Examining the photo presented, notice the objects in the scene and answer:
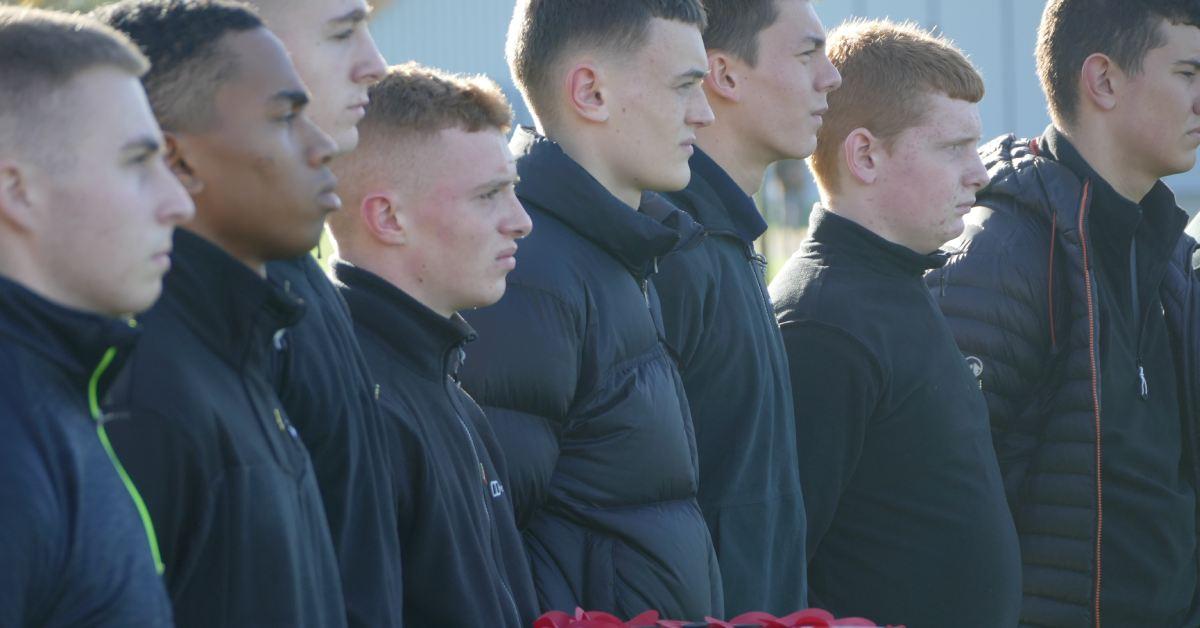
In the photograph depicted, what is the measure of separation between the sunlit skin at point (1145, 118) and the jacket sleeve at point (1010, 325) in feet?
1.39

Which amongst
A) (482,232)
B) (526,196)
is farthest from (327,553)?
(526,196)

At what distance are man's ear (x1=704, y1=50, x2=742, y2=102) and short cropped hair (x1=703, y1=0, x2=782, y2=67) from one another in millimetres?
19

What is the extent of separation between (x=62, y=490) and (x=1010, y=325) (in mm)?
3042

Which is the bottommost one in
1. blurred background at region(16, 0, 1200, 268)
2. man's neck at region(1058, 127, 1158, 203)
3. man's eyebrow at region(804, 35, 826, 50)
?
blurred background at region(16, 0, 1200, 268)

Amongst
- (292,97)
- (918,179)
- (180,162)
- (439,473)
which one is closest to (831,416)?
(918,179)

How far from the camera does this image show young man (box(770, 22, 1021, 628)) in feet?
13.0

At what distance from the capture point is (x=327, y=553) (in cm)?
237

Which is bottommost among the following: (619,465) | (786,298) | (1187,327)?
(619,465)

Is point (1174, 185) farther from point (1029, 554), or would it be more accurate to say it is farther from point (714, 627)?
point (714, 627)

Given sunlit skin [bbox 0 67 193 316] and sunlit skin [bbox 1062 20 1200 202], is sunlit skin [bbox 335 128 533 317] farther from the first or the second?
sunlit skin [bbox 1062 20 1200 202]

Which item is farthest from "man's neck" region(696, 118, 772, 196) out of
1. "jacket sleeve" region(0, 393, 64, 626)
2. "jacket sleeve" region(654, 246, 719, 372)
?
"jacket sleeve" region(0, 393, 64, 626)

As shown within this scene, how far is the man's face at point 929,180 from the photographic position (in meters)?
4.23

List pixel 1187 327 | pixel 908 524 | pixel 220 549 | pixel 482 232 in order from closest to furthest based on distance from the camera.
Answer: pixel 220 549
pixel 482 232
pixel 908 524
pixel 1187 327

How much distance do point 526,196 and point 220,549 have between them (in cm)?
151
